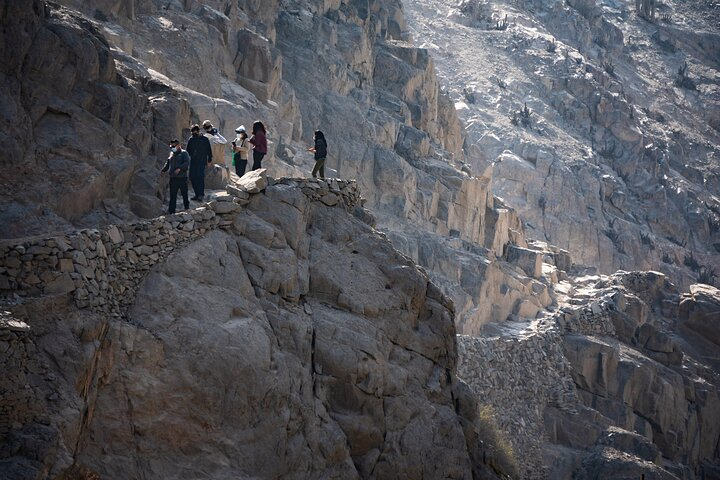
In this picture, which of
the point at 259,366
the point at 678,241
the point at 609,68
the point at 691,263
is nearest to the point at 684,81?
the point at 609,68

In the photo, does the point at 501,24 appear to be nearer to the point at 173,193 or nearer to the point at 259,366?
the point at 173,193

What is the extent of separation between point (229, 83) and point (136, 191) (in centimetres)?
1389

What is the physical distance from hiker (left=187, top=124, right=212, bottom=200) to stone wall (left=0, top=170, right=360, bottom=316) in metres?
0.63

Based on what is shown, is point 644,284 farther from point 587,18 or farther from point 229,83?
point 587,18

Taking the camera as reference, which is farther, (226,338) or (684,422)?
(684,422)

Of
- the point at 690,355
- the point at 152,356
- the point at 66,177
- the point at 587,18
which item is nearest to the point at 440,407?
the point at 152,356

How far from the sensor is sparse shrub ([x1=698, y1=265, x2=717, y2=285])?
61781 mm

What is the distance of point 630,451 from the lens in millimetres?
35688

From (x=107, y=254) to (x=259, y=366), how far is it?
3.27 metres

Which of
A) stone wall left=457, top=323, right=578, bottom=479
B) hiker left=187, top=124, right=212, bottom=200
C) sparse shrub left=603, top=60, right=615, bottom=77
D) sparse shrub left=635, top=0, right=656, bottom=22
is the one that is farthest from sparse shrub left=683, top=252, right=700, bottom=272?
hiker left=187, top=124, right=212, bottom=200

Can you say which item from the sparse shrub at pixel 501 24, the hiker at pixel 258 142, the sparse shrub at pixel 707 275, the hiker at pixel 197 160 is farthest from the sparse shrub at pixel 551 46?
the hiker at pixel 197 160

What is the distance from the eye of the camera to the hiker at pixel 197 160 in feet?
65.2

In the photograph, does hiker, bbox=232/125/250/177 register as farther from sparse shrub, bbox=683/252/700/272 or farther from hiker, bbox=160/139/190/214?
sparse shrub, bbox=683/252/700/272

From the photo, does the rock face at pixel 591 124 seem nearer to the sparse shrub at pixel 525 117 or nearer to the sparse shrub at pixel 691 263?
the sparse shrub at pixel 691 263
